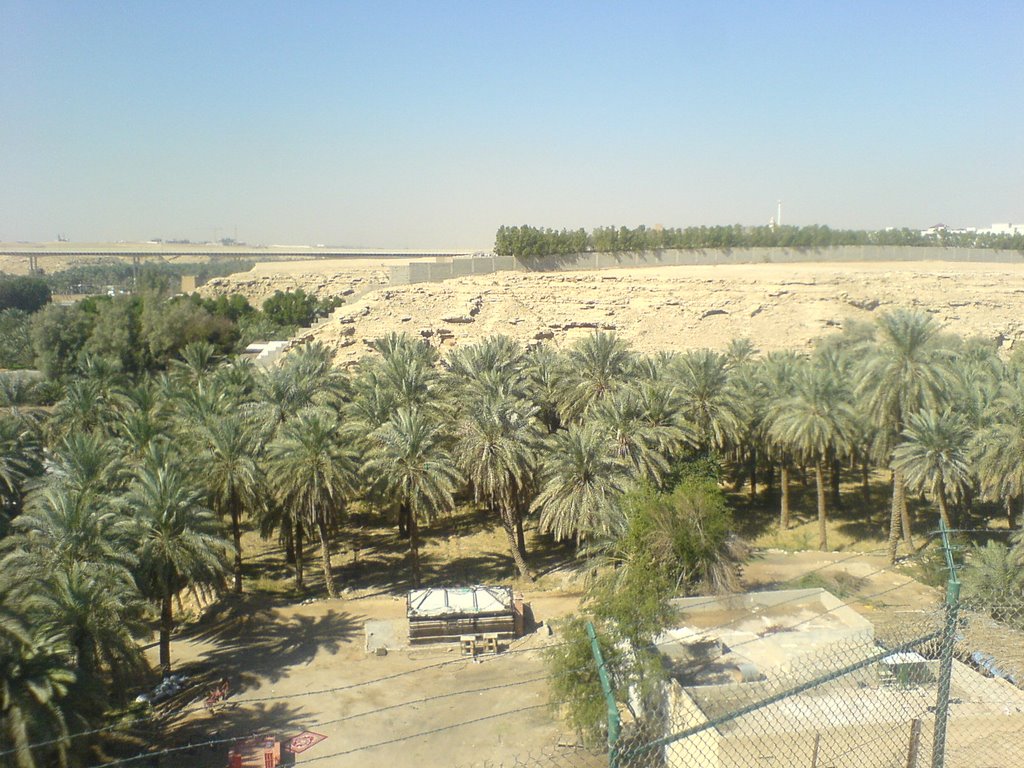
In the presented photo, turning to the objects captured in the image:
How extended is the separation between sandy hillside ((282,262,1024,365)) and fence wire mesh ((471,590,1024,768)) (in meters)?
22.2

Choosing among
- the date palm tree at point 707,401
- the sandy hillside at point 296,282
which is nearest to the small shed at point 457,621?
the date palm tree at point 707,401

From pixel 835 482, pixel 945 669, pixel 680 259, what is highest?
pixel 680 259

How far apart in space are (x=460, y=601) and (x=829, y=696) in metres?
10.2

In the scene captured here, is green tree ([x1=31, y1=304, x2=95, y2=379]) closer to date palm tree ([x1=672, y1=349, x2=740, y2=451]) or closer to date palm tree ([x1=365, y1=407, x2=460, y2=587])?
date palm tree ([x1=365, y1=407, x2=460, y2=587])

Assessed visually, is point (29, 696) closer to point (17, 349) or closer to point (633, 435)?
point (633, 435)

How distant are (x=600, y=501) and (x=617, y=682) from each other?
7.64 metres

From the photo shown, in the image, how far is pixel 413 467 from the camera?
60.3ft

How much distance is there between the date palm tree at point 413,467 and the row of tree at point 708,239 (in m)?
23.1

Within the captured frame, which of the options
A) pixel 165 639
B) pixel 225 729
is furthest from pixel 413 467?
pixel 225 729

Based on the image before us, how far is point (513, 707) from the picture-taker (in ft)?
44.4

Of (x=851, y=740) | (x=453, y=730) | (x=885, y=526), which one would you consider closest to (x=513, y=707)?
(x=453, y=730)

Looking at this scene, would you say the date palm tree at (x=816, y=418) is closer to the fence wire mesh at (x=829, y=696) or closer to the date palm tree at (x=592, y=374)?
the date palm tree at (x=592, y=374)

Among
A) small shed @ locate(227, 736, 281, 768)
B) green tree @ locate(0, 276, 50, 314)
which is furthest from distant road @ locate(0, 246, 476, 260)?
small shed @ locate(227, 736, 281, 768)

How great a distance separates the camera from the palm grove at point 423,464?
1212 cm
